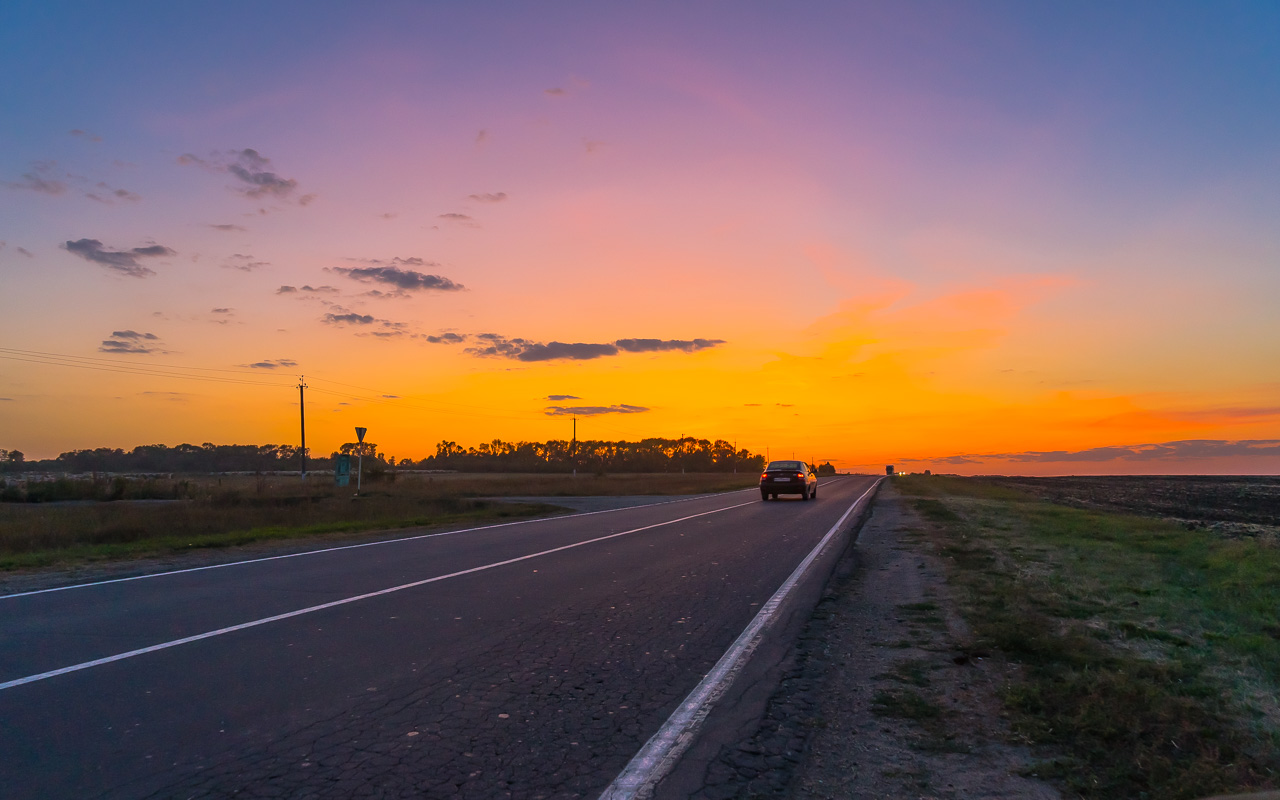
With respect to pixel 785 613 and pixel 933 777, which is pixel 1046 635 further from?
pixel 933 777

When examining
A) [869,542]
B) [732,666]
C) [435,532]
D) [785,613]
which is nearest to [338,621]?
[732,666]

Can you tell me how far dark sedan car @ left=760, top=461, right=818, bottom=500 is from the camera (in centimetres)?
3478

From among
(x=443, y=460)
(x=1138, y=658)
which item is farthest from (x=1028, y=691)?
(x=443, y=460)

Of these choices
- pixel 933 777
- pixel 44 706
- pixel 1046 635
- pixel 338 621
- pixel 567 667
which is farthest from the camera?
pixel 338 621

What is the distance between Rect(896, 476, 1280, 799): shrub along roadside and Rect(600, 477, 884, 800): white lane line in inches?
79.4

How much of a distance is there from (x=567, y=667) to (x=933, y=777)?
3.07 meters

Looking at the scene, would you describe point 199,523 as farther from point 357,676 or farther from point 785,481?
point 785,481

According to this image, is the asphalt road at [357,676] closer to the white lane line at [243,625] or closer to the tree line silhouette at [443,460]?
the white lane line at [243,625]

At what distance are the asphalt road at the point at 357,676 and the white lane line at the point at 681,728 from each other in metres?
0.11

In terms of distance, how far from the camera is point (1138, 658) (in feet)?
21.4

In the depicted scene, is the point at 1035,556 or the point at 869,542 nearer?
the point at 1035,556

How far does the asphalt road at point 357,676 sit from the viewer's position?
4.16 meters

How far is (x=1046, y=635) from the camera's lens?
287 inches

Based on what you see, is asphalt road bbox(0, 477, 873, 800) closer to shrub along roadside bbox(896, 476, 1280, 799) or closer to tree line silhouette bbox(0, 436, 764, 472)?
shrub along roadside bbox(896, 476, 1280, 799)
